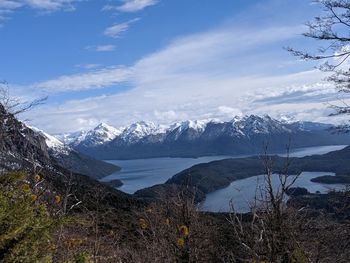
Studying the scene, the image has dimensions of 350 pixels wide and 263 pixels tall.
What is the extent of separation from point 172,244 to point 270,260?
12113 millimetres

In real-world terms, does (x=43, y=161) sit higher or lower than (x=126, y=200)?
higher

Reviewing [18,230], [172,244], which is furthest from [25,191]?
[172,244]

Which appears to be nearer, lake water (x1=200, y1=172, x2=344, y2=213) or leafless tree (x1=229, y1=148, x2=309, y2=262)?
leafless tree (x1=229, y1=148, x2=309, y2=262)

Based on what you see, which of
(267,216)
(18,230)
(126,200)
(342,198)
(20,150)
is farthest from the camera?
(126,200)

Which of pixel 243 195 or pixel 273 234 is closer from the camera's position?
pixel 273 234

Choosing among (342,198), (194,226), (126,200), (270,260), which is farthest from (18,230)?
(126,200)

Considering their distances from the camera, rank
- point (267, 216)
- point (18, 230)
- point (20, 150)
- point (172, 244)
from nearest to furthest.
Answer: point (18, 230) → point (267, 216) → point (20, 150) → point (172, 244)

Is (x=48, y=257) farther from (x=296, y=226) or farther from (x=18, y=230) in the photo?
(x=296, y=226)

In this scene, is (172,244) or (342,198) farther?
(172,244)

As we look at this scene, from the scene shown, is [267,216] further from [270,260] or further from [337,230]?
[337,230]

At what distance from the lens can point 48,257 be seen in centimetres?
506

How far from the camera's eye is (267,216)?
7965 millimetres

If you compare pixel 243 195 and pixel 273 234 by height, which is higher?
pixel 243 195

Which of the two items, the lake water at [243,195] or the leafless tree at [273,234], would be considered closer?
the leafless tree at [273,234]
